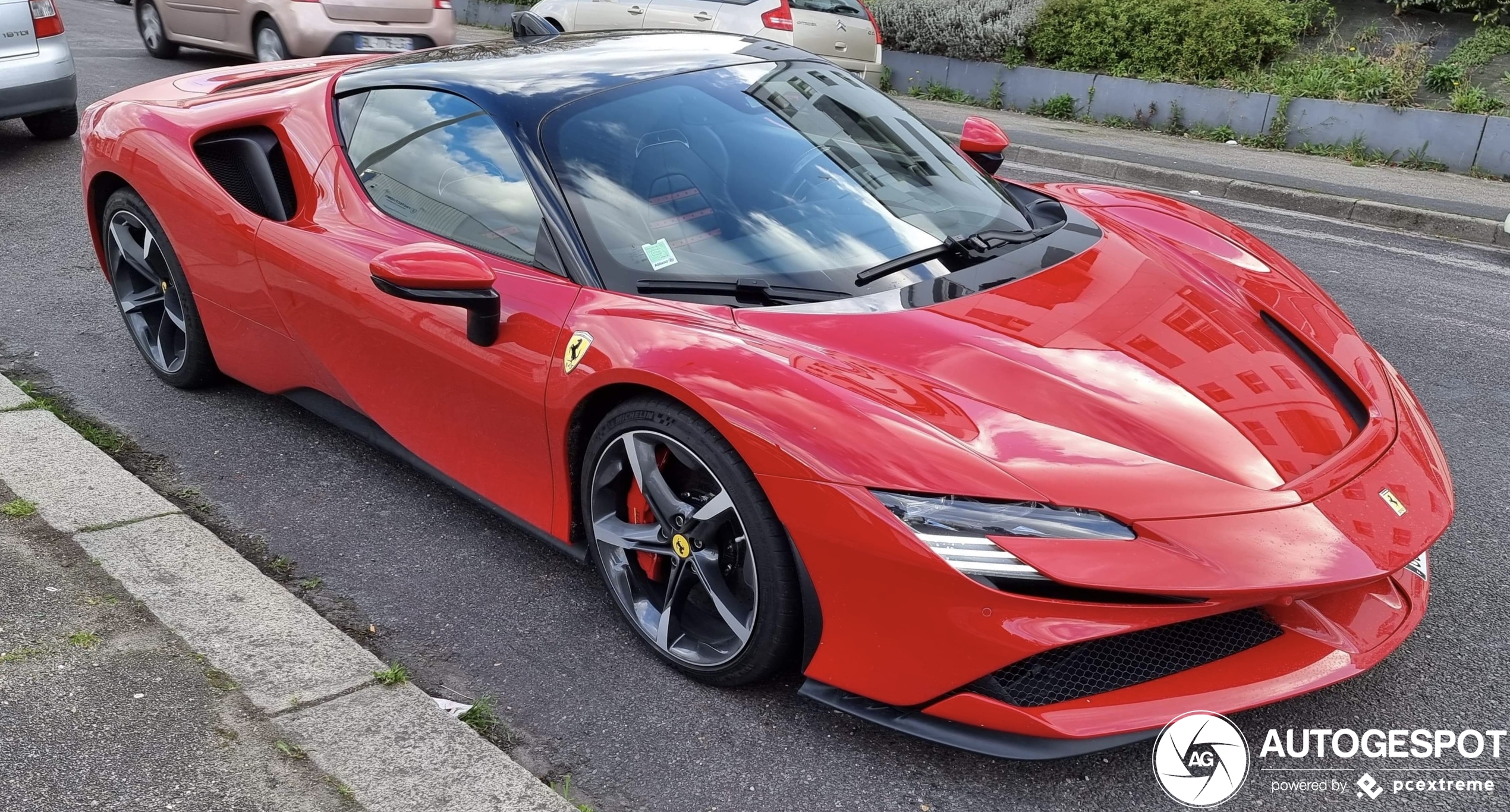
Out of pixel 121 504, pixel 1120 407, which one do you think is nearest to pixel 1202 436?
pixel 1120 407

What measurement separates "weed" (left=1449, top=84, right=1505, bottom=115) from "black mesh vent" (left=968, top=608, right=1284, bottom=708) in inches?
343

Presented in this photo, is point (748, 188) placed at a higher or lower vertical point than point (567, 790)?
higher

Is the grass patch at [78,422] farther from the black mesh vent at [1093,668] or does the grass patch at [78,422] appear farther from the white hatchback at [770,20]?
the white hatchback at [770,20]

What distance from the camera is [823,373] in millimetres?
2373

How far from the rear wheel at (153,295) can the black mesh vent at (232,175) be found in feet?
1.25

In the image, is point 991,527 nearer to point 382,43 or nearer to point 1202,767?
point 1202,767

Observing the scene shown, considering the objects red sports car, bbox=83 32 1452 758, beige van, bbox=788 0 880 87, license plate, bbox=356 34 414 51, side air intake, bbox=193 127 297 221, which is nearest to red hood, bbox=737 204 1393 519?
red sports car, bbox=83 32 1452 758

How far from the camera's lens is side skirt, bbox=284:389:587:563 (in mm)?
2908

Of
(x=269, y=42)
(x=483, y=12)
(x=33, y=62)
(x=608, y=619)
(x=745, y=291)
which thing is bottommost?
(x=608, y=619)

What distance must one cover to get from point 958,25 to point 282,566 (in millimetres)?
10335

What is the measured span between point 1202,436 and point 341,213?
2341 mm

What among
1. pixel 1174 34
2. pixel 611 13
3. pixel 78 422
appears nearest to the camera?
pixel 78 422

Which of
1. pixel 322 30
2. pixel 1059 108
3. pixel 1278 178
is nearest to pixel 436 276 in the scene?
pixel 1278 178

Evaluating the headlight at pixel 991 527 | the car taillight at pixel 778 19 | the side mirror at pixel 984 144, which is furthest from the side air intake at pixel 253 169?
the car taillight at pixel 778 19
